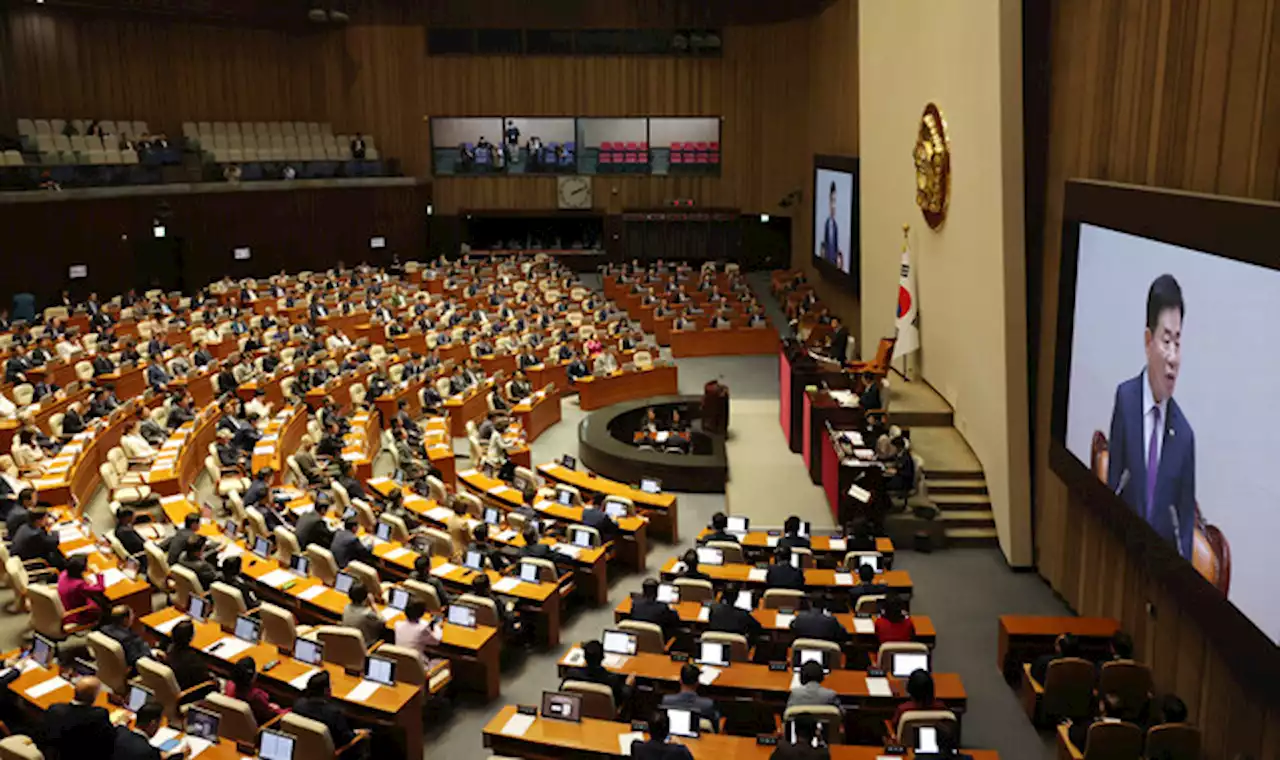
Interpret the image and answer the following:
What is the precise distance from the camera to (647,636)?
28.7 feet

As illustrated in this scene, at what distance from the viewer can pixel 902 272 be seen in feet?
55.7

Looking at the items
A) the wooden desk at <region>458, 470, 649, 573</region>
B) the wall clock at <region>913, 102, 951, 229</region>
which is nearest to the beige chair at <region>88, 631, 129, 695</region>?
the wooden desk at <region>458, 470, 649, 573</region>

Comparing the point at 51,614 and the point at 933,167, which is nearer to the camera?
the point at 51,614

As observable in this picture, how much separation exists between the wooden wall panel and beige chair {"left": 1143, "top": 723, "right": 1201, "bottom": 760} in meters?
0.44

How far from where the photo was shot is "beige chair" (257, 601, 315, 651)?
8.56 m

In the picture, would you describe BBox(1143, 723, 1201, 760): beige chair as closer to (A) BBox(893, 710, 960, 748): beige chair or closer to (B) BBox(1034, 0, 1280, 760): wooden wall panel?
(B) BBox(1034, 0, 1280, 760): wooden wall panel

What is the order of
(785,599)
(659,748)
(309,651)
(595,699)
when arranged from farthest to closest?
(785,599)
(309,651)
(595,699)
(659,748)

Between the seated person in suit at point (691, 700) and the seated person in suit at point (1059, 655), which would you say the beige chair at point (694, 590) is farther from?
the seated person in suit at point (1059, 655)

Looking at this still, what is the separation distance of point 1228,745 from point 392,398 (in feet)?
45.9

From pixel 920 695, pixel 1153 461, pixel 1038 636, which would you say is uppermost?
pixel 1153 461

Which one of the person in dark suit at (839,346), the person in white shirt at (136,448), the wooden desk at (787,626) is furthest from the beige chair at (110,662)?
the person in dark suit at (839,346)

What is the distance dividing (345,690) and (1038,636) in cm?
613

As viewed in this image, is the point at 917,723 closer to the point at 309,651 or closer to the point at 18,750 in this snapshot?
the point at 309,651

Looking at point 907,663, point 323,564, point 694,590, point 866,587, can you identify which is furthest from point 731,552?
point 323,564
